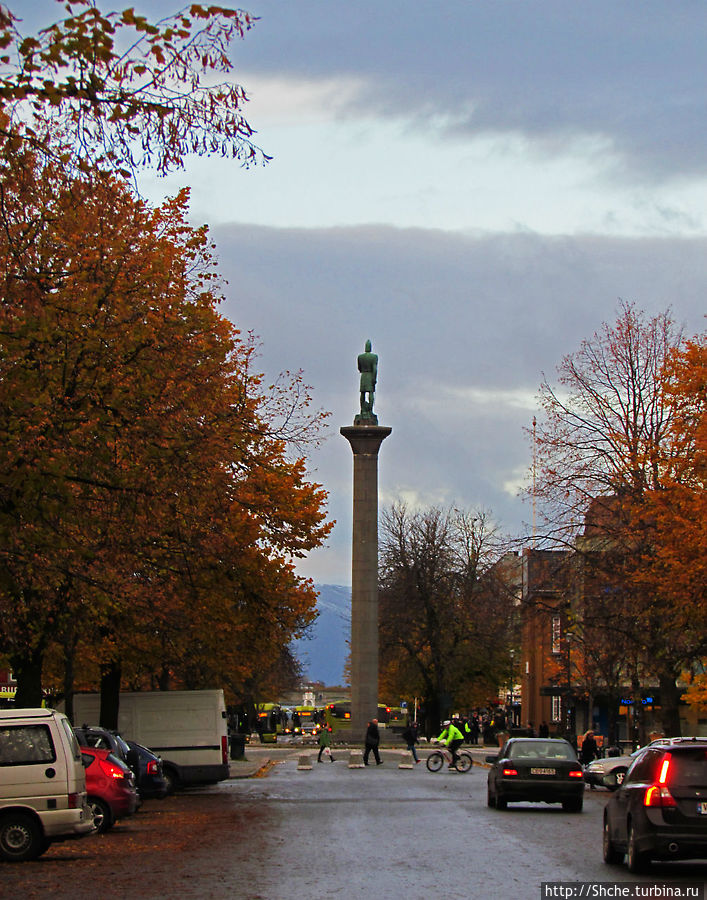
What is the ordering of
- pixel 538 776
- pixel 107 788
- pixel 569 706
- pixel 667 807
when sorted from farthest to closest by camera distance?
pixel 569 706 → pixel 538 776 → pixel 107 788 → pixel 667 807

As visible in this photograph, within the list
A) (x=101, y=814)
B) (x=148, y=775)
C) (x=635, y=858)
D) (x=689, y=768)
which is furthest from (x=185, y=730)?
(x=689, y=768)

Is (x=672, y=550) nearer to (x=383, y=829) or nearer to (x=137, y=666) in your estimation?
(x=383, y=829)

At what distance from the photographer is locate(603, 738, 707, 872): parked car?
14688mm

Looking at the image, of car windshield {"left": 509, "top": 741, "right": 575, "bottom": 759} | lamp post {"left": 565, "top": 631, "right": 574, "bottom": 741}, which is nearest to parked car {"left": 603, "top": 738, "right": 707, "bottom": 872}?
car windshield {"left": 509, "top": 741, "right": 575, "bottom": 759}

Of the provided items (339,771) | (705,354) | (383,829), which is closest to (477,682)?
(339,771)

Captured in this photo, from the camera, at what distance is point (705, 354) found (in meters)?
34.5

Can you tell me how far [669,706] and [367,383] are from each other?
31.5 m

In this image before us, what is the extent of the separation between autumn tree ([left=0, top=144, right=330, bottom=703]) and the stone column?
112ft

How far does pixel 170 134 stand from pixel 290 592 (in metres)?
26.0

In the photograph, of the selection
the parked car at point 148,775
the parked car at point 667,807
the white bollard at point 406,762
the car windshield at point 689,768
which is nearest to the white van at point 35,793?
the parked car at point 667,807

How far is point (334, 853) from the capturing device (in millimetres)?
17750

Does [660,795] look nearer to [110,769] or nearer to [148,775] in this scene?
Result: [110,769]

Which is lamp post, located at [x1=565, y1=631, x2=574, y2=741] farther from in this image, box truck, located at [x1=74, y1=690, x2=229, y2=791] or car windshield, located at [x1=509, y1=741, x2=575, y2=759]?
car windshield, located at [x1=509, y1=741, x2=575, y2=759]

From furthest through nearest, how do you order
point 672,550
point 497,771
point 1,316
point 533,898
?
point 672,550 < point 497,771 < point 1,316 < point 533,898
